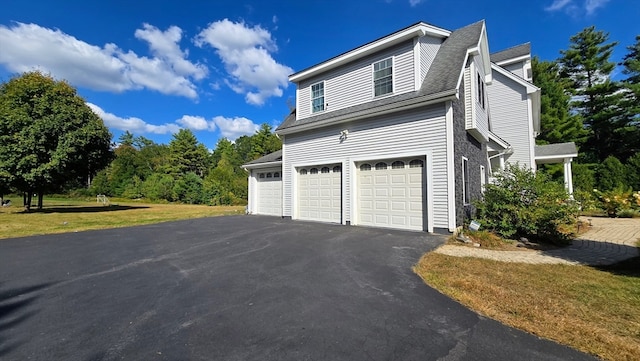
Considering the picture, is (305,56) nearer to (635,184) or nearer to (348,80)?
(348,80)

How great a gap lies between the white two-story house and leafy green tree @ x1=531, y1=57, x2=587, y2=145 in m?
13.7

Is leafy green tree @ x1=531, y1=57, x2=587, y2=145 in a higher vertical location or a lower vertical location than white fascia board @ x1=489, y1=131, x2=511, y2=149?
higher

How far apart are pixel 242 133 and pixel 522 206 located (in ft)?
203

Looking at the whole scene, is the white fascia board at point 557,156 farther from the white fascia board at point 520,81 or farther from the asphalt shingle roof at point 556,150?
the white fascia board at point 520,81

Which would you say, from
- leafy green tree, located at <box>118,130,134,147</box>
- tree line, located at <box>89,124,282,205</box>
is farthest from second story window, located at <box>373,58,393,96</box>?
leafy green tree, located at <box>118,130,134,147</box>

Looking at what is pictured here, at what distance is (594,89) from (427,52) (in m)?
27.5

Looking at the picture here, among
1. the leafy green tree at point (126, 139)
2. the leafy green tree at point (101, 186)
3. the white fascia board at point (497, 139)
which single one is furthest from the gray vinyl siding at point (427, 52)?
the leafy green tree at point (126, 139)

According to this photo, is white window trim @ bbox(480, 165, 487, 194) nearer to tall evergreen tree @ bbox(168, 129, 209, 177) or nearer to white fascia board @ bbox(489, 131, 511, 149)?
white fascia board @ bbox(489, 131, 511, 149)

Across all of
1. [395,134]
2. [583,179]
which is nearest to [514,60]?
[583,179]

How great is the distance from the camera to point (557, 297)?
3732mm

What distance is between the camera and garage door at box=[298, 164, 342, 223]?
1135 cm

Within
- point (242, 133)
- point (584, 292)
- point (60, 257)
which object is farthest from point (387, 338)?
point (242, 133)

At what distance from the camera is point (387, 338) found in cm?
277

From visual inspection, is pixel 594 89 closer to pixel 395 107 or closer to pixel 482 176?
pixel 482 176
